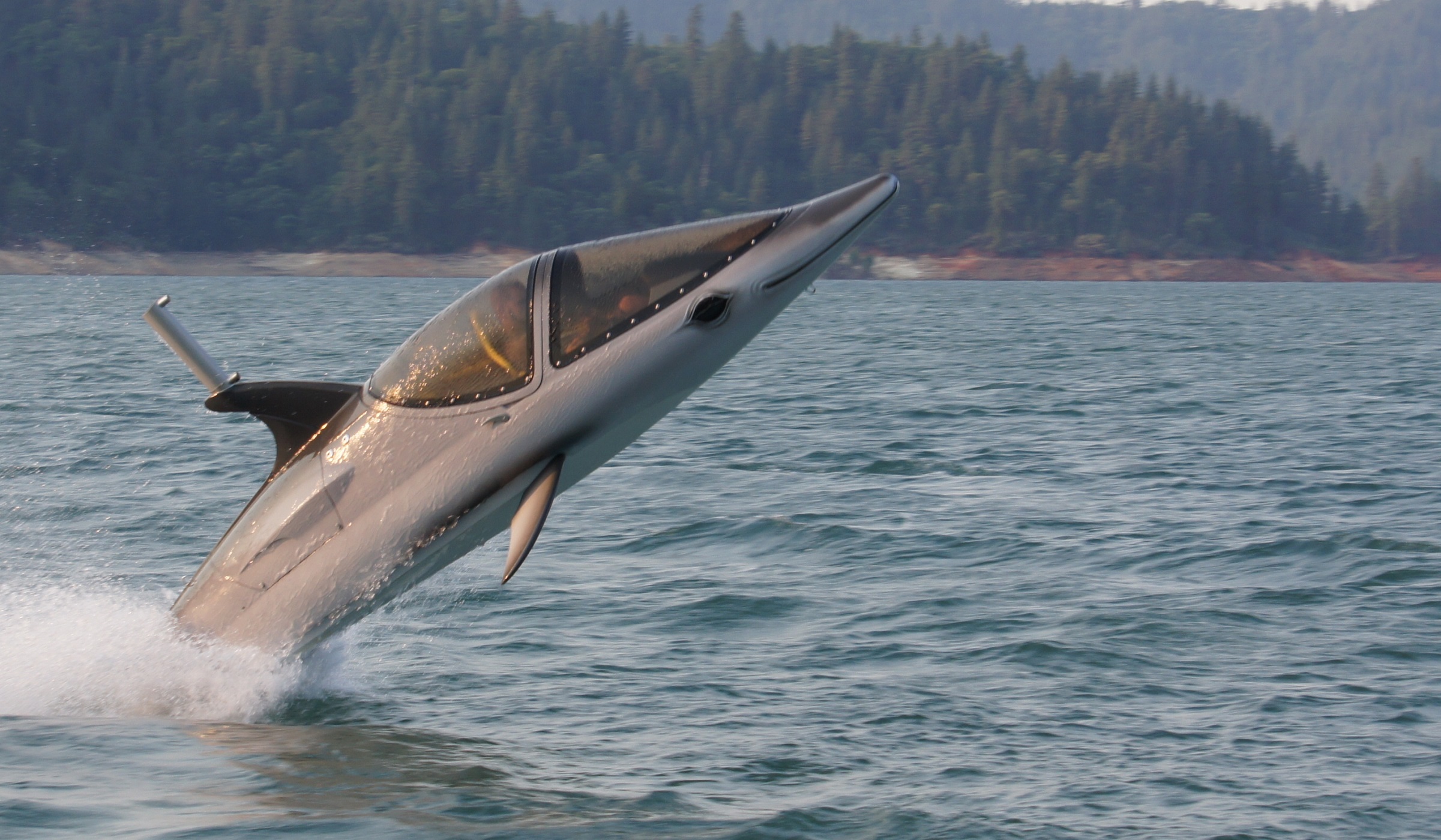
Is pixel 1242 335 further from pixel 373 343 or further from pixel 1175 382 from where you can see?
pixel 373 343

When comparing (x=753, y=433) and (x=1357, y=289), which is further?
(x=1357, y=289)

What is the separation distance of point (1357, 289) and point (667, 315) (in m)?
191

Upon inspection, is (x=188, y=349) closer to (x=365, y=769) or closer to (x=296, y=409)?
(x=296, y=409)

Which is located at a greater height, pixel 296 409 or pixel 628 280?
pixel 628 280

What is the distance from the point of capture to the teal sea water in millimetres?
10617

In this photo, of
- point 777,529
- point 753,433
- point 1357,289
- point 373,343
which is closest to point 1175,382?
point 753,433

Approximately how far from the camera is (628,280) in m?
11.9

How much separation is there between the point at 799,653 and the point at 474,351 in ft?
13.9

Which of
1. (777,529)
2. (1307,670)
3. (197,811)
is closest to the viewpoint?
(197,811)

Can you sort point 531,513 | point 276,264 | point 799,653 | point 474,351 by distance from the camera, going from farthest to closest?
point 276,264 < point 799,653 < point 474,351 < point 531,513

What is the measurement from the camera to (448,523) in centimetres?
1198

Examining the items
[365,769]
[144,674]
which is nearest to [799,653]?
[365,769]

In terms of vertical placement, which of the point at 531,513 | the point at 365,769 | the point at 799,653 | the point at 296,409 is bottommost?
the point at 365,769

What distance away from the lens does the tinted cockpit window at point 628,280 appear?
464 inches
